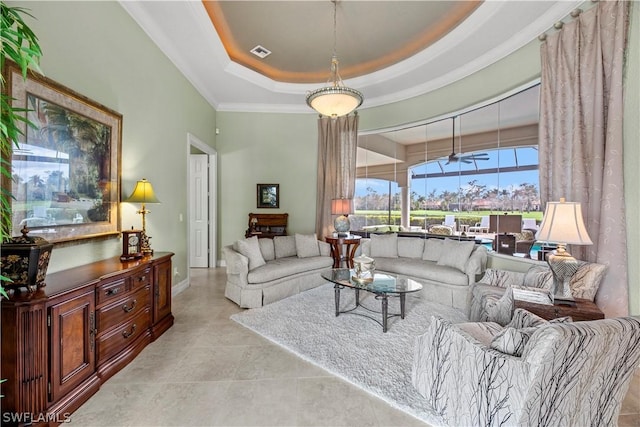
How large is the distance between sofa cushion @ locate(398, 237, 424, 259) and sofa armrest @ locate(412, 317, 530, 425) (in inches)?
109

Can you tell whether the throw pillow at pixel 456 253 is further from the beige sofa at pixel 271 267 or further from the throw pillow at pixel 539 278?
the beige sofa at pixel 271 267

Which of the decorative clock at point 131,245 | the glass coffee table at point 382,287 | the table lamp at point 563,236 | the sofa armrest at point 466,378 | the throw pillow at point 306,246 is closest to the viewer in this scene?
the sofa armrest at point 466,378

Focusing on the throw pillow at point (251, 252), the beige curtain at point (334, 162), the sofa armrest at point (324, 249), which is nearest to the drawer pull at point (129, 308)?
the throw pillow at point (251, 252)

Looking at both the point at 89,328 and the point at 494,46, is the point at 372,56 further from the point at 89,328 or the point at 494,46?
the point at 89,328

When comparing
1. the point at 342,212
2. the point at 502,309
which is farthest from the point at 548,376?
the point at 342,212

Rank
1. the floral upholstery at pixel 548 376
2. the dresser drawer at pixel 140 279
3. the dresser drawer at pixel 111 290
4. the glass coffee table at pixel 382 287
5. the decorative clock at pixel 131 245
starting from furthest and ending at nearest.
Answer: the glass coffee table at pixel 382 287 < the decorative clock at pixel 131 245 < the dresser drawer at pixel 140 279 < the dresser drawer at pixel 111 290 < the floral upholstery at pixel 548 376

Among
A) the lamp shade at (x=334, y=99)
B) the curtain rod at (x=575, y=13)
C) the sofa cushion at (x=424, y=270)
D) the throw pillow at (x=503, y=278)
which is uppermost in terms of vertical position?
the curtain rod at (x=575, y=13)

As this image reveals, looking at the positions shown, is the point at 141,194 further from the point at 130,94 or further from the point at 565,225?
the point at 565,225

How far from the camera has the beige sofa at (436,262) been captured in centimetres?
366

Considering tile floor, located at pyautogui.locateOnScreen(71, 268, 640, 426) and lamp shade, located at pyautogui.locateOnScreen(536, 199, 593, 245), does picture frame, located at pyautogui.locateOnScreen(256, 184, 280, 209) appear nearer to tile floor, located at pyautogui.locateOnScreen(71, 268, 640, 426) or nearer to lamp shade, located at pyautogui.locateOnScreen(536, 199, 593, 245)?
tile floor, located at pyautogui.locateOnScreen(71, 268, 640, 426)

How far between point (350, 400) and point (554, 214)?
2.15 meters

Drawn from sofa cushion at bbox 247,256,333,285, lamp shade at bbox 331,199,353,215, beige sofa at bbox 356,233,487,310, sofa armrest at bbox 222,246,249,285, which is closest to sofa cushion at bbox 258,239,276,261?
sofa cushion at bbox 247,256,333,285

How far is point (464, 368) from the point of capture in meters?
1.63

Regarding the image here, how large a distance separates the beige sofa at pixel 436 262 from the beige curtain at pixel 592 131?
1.18m
